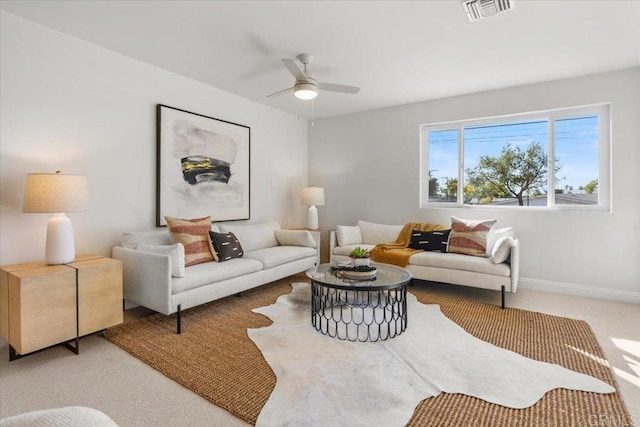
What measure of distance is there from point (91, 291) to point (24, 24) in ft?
7.18

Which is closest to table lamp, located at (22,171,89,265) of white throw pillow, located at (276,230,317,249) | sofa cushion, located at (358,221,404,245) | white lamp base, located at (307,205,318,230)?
white throw pillow, located at (276,230,317,249)

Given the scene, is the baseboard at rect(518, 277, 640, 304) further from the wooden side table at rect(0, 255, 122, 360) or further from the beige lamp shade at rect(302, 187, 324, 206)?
the wooden side table at rect(0, 255, 122, 360)

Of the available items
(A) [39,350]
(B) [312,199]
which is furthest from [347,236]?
(A) [39,350]

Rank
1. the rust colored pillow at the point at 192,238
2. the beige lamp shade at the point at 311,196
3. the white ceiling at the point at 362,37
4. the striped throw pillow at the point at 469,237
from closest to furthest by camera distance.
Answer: the white ceiling at the point at 362,37 → the rust colored pillow at the point at 192,238 → the striped throw pillow at the point at 469,237 → the beige lamp shade at the point at 311,196

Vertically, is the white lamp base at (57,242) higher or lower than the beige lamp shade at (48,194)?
lower

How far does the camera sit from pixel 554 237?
3.92 meters

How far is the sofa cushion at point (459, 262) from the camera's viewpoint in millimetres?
3369

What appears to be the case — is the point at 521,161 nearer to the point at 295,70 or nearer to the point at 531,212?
the point at 531,212

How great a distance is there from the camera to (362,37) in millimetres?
2838

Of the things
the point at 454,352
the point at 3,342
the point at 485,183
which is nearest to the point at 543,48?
the point at 485,183

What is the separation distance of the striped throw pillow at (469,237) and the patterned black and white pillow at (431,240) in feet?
0.23

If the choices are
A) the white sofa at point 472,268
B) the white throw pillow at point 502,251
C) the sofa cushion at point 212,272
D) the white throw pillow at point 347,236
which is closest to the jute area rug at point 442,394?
the white sofa at point 472,268

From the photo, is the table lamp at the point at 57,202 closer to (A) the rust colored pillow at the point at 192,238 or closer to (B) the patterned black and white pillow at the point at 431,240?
(A) the rust colored pillow at the point at 192,238

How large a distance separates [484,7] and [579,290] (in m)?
3.32
